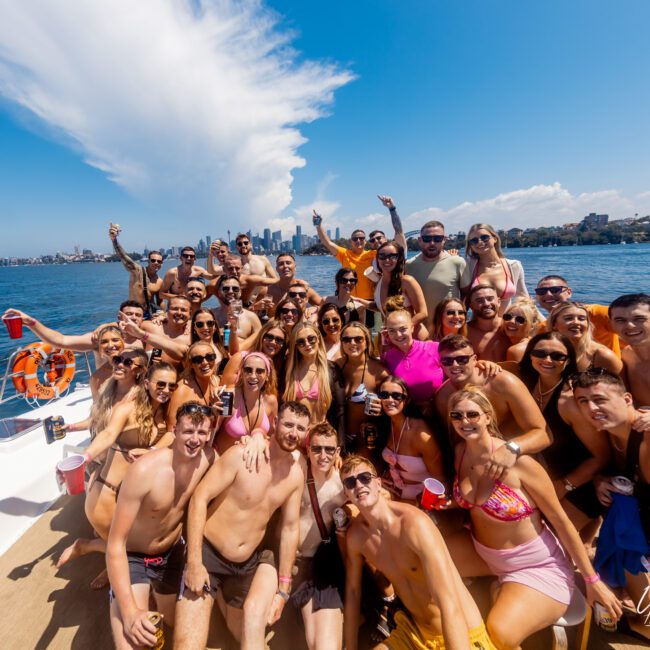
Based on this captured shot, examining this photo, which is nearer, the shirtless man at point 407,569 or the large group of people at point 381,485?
the shirtless man at point 407,569

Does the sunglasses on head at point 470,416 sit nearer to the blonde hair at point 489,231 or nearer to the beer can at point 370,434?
the beer can at point 370,434

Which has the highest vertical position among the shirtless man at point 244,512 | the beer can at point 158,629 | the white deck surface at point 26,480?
the shirtless man at point 244,512

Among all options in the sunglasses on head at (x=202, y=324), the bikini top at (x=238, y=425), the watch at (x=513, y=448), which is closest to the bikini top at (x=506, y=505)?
the watch at (x=513, y=448)

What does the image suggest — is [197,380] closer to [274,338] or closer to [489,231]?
[274,338]

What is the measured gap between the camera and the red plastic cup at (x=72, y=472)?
271 centimetres

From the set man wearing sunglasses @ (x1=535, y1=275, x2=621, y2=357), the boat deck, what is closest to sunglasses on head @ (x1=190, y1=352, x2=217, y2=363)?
the boat deck

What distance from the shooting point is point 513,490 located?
2.65m

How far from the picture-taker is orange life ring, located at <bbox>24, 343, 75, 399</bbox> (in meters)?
7.25

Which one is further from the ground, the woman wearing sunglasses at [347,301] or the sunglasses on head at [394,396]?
the woman wearing sunglasses at [347,301]

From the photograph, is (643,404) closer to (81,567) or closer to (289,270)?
(289,270)

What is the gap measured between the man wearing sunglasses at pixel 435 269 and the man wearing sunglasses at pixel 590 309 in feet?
3.39

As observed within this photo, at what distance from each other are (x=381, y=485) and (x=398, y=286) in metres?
2.66

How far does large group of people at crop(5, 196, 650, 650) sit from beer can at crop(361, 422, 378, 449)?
20 mm

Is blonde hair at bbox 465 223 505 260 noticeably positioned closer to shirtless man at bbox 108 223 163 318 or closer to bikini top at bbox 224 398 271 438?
bikini top at bbox 224 398 271 438
